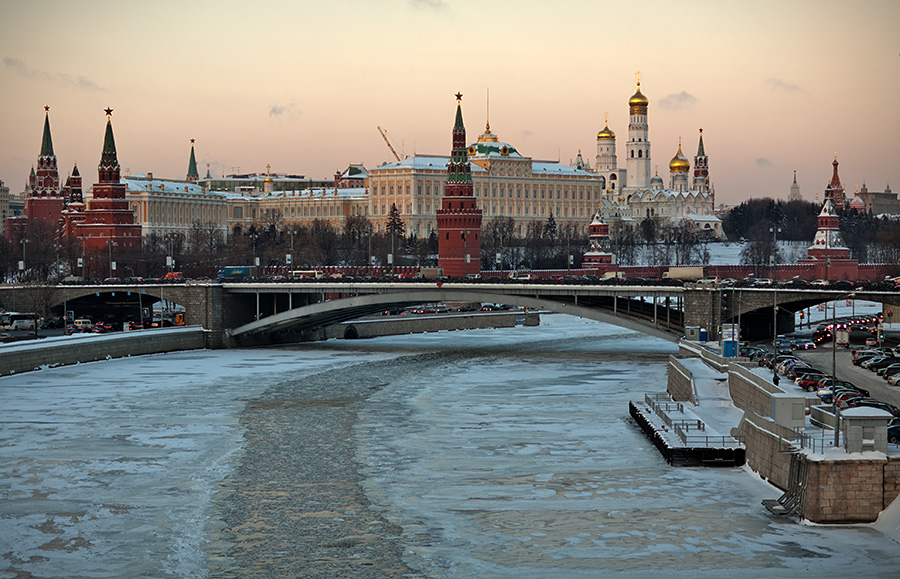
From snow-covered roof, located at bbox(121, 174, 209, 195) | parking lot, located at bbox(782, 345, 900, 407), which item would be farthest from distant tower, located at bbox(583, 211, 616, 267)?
snow-covered roof, located at bbox(121, 174, 209, 195)

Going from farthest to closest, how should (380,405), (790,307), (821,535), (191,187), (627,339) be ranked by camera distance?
1. (191,187)
2. (627,339)
3. (790,307)
4. (380,405)
5. (821,535)

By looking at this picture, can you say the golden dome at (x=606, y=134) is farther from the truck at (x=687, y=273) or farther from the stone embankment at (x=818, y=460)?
the stone embankment at (x=818, y=460)

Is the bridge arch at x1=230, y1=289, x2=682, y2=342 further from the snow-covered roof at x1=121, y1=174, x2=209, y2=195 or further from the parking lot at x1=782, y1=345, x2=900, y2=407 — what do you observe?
the snow-covered roof at x1=121, y1=174, x2=209, y2=195

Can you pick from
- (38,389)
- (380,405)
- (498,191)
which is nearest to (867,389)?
(380,405)

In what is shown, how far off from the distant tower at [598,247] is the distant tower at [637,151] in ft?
202

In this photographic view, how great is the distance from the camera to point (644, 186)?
6585 inches

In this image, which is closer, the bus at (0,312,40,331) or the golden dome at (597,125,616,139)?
the bus at (0,312,40,331)

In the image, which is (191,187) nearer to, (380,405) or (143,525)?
(380,405)

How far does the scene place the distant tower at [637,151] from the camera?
163 m

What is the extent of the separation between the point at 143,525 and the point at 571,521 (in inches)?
292

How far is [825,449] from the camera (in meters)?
23.7

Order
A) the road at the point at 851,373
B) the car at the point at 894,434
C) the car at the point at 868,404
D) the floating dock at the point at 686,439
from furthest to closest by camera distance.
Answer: the road at the point at 851,373, the car at the point at 868,404, the floating dock at the point at 686,439, the car at the point at 894,434

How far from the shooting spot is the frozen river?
21.6 meters

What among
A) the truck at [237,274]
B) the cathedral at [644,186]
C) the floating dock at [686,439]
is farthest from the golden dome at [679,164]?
the floating dock at [686,439]
